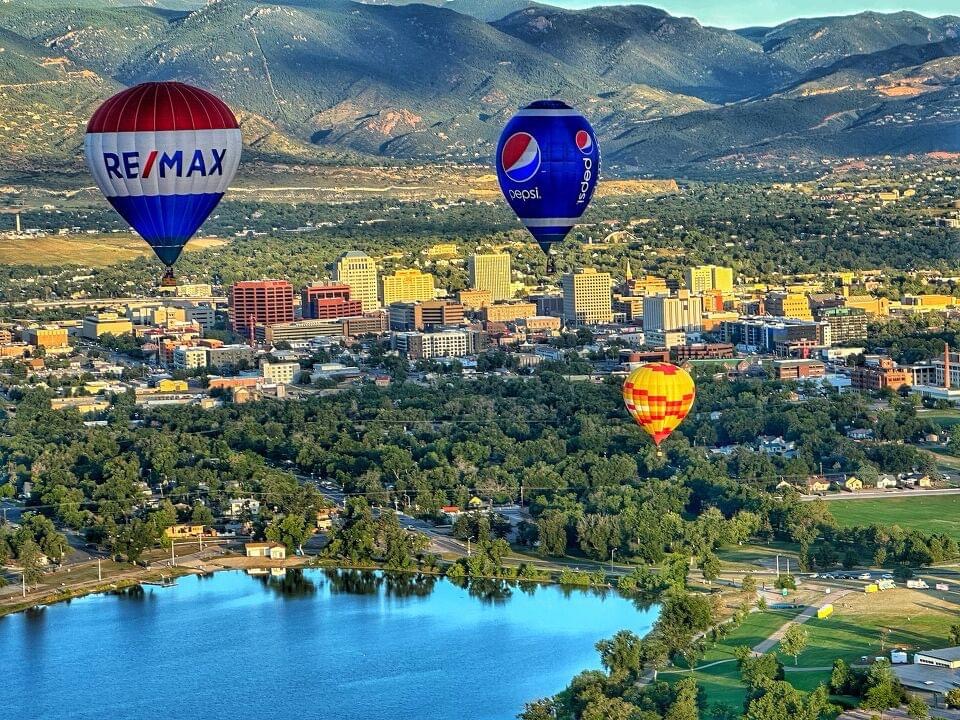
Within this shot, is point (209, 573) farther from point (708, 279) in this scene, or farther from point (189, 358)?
point (708, 279)

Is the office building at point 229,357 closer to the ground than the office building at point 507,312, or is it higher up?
closer to the ground

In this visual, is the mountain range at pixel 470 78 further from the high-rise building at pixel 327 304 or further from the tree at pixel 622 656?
the tree at pixel 622 656

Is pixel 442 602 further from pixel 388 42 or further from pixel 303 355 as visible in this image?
pixel 388 42

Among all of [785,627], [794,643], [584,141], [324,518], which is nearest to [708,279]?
[324,518]

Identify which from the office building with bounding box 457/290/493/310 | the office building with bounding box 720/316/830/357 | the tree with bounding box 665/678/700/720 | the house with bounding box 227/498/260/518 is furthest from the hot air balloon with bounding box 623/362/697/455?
the office building with bounding box 457/290/493/310

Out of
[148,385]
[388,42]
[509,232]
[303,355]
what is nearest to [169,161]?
[148,385]

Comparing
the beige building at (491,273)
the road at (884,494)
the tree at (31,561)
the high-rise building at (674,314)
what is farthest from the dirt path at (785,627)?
the beige building at (491,273)

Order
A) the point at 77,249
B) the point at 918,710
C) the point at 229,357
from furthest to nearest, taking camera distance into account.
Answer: the point at 77,249 → the point at 229,357 → the point at 918,710

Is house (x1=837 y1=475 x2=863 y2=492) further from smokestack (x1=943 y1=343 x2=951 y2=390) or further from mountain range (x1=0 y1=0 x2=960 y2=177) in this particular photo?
mountain range (x1=0 y1=0 x2=960 y2=177)
